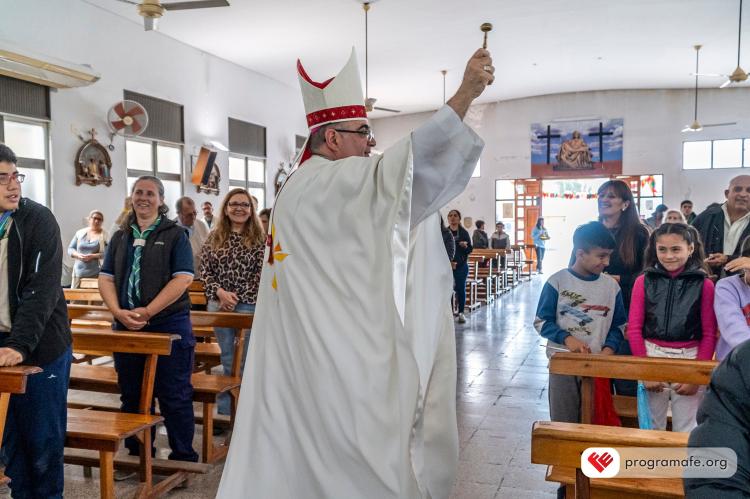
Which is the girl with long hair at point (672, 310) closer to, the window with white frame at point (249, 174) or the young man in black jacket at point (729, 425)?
the young man in black jacket at point (729, 425)

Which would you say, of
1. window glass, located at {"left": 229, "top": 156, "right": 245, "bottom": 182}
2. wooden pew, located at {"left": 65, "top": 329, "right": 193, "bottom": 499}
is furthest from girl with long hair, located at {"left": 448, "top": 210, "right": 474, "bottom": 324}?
wooden pew, located at {"left": 65, "top": 329, "right": 193, "bottom": 499}

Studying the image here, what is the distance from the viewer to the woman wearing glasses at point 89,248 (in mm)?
7184

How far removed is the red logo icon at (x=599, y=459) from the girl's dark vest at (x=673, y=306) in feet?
4.67

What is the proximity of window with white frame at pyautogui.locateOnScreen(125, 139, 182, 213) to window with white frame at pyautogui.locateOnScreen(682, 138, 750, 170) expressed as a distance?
1276 cm

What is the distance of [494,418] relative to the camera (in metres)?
4.21

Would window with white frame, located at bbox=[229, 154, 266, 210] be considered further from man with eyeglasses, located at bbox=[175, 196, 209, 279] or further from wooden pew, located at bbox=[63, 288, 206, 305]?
wooden pew, located at bbox=[63, 288, 206, 305]

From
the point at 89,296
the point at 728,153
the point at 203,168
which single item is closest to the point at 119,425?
the point at 89,296

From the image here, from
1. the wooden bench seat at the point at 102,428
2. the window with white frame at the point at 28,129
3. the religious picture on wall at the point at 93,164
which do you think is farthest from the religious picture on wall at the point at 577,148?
the wooden bench seat at the point at 102,428

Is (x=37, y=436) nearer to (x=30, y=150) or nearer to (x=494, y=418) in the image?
(x=494, y=418)

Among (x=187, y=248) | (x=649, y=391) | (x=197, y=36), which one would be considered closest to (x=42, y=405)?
(x=187, y=248)

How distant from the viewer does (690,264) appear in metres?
2.85

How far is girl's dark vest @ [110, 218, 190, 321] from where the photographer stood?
124 inches

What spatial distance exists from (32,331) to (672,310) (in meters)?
2.58

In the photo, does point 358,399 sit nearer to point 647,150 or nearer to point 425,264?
point 425,264
